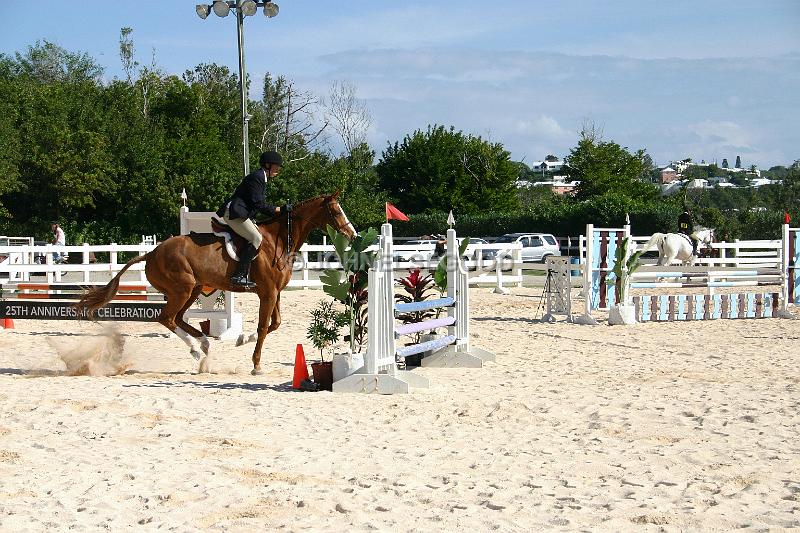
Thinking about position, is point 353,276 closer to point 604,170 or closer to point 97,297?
point 97,297

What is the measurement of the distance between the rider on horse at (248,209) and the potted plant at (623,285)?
742 cm

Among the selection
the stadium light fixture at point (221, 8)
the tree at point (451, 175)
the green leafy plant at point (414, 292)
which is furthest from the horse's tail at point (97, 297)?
the tree at point (451, 175)

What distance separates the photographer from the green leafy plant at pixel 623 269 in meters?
15.5

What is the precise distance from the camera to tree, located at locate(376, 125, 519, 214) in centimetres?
5488

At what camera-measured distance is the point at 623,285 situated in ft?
51.0

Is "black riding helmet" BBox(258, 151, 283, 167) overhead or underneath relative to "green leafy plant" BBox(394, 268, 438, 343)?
overhead

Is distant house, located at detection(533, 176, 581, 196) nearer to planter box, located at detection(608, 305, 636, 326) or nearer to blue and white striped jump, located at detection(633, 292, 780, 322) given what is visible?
Answer: blue and white striped jump, located at detection(633, 292, 780, 322)

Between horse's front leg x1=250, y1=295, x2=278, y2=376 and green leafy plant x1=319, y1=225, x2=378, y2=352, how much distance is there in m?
1.08

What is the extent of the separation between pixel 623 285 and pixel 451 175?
133 ft

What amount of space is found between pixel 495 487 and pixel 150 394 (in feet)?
12.7

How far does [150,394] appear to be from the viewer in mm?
7859

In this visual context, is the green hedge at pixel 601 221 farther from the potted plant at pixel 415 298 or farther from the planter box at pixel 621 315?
the potted plant at pixel 415 298

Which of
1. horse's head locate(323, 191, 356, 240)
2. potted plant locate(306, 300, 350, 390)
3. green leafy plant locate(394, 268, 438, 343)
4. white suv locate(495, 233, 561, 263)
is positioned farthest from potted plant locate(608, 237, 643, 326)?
white suv locate(495, 233, 561, 263)

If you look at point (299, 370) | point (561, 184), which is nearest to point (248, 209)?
point (299, 370)
